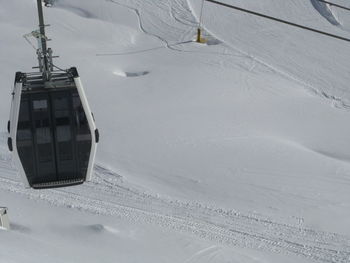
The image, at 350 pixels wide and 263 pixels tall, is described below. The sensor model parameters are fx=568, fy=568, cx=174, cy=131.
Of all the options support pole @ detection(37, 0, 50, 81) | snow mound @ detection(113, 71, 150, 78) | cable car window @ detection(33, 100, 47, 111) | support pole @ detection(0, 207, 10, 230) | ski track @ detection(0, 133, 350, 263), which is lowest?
ski track @ detection(0, 133, 350, 263)

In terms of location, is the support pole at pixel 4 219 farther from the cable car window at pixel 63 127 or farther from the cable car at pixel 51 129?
the cable car window at pixel 63 127

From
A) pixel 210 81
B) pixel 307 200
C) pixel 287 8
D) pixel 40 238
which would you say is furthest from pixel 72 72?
pixel 287 8

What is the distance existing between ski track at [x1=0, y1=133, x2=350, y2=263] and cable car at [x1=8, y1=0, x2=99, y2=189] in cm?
306

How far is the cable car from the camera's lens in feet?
20.4

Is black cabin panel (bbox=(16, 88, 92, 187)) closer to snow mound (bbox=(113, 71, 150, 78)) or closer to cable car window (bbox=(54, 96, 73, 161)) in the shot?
cable car window (bbox=(54, 96, 73, 161))

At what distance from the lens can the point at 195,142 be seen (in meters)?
11.3

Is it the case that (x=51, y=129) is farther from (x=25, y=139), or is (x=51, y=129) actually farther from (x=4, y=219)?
(x=4, y=219)

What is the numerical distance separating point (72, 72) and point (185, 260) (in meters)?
3.91

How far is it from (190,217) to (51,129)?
3.92 metres

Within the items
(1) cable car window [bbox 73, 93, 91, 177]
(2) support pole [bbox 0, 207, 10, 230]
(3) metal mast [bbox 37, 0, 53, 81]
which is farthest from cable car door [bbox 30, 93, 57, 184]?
(2) support pole [bbox 0, 207, 10, 230]

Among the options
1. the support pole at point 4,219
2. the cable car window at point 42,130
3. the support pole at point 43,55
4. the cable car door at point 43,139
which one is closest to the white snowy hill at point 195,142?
the support pole at point 4,219

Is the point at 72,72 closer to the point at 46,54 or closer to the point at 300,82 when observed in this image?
the point at 46,54

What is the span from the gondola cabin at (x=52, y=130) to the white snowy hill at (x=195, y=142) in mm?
1680

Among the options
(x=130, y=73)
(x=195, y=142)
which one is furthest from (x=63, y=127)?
(x=130, y=73)
